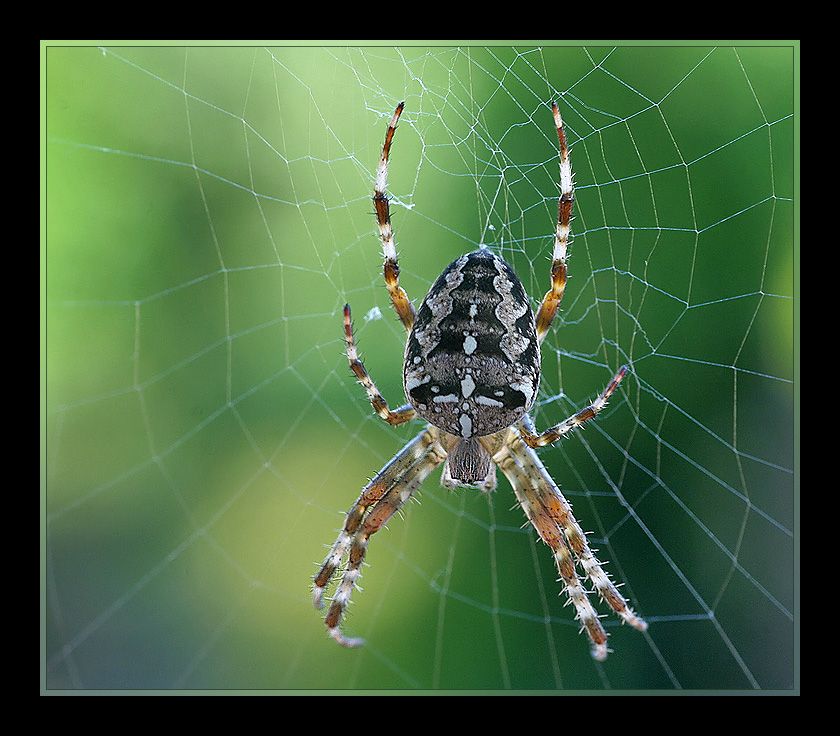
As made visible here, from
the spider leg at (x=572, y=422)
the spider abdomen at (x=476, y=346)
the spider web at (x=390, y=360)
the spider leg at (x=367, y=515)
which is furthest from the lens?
the spider web at (x=390, y=360)

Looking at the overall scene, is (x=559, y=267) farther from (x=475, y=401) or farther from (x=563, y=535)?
(x=563, y=535)

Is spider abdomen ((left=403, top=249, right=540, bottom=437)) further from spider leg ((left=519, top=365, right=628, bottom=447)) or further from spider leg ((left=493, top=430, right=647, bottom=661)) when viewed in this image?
spider leg ((left=493, top=430, right=647, bottom=661))

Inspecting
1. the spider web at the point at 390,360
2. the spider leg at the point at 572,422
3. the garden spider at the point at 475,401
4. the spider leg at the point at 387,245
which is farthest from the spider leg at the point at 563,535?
the spider web at the point at 390,360

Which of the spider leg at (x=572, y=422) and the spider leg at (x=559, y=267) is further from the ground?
the spider leg at (x=559, y=267)

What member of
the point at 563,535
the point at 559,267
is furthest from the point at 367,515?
the point at 559,267

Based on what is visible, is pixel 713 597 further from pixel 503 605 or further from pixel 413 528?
pixel 413 528

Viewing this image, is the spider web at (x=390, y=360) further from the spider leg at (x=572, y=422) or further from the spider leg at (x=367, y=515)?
the spider leg at (x=572, y=422)

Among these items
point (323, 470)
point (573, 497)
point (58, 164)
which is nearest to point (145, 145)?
point (58, 164)
